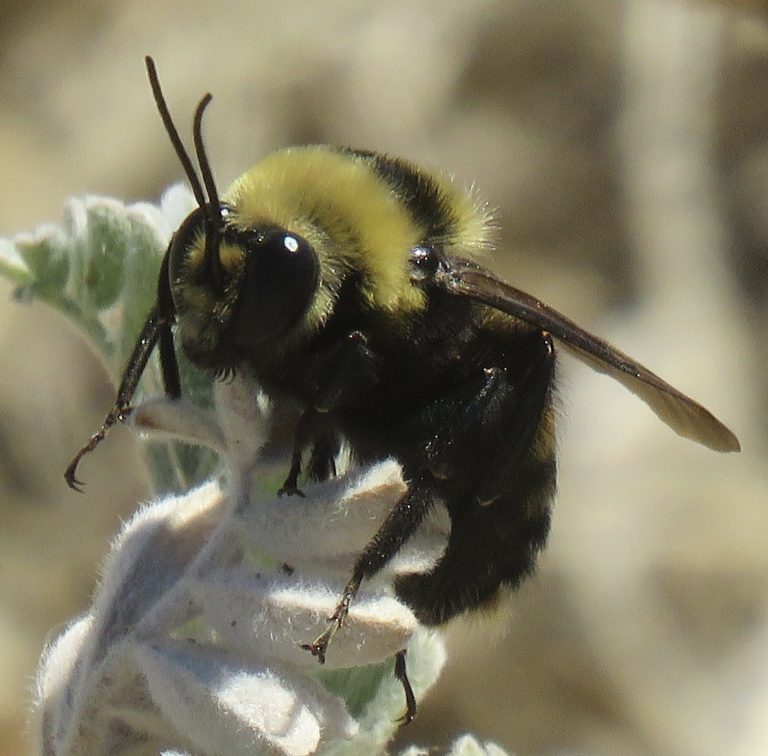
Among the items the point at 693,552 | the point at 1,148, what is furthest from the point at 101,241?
the point at 1,148

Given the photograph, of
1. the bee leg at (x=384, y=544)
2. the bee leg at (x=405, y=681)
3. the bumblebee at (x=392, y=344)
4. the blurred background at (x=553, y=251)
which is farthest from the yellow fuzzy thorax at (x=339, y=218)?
the blurred background at (x=553, y=251)

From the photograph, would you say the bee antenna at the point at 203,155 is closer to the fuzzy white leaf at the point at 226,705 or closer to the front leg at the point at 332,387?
the front leg at the point at 332,387

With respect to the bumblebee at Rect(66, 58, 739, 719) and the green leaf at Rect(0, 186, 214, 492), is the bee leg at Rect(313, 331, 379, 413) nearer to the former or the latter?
the bumblebee at Rect(66, 58, 739, 719)

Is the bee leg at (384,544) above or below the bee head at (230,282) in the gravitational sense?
below

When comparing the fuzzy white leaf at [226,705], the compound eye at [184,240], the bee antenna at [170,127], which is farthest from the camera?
the compound eye at [184,240]

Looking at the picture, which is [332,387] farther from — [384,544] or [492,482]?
[492,482]

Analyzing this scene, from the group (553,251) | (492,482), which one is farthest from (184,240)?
(553,251)

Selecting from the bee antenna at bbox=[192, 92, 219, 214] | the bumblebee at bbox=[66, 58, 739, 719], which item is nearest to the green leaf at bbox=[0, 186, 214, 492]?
the bumblebee at bbox=[66, 58, 739, 719]
